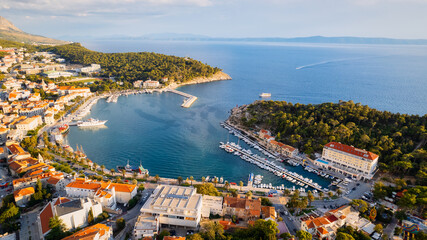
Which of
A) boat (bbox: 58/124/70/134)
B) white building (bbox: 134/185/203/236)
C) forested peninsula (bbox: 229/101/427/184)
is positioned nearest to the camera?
white building (bbox: 134/185/203/236)

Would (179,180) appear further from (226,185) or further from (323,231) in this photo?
(323,231)

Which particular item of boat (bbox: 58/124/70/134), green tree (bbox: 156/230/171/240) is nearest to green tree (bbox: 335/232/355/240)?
green tree (bbox: 156/230/171/240)

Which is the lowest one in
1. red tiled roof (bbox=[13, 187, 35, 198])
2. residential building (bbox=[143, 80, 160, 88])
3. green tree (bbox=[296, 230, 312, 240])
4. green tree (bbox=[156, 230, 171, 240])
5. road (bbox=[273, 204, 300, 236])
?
road (bbox=[273, 204, 300, 236])

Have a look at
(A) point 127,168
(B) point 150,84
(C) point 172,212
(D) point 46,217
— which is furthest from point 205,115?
(D) point 46,217

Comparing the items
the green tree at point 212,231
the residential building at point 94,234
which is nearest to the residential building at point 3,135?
the residential building at point 94,234

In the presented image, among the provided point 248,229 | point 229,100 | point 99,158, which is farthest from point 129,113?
point 248,229

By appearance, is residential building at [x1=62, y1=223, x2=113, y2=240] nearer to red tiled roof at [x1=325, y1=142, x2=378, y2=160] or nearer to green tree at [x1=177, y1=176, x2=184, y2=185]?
green tree at [x1=177, y1=176, x2=184, y2=185]
